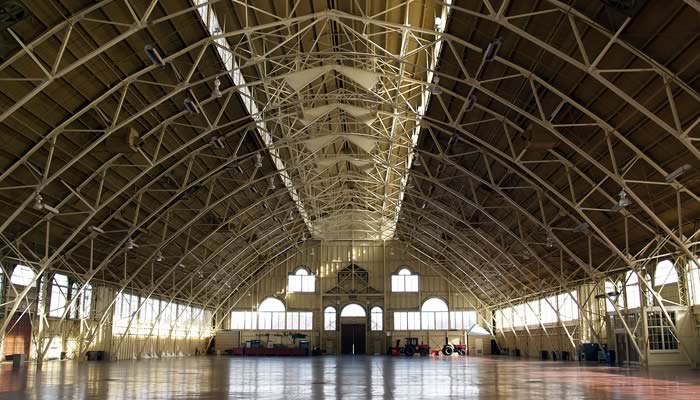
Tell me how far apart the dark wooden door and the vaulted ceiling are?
387 centimetres

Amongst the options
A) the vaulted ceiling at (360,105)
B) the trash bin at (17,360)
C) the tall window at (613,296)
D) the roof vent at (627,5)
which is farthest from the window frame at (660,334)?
the trash bin at (17,360)

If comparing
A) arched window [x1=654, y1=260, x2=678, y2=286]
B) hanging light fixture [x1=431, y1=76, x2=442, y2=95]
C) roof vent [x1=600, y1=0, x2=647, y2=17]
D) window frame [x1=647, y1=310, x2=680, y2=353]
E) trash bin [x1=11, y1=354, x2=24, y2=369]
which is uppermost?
hanging light fixture [x1=431, y1=76, x2=442, y2=95]

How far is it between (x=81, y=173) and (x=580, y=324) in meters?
32.5

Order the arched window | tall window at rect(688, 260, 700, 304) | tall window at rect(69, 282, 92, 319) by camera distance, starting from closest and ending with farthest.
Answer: tall window at rect(688, 260, 700, 304), the arched window, tall window at rect(69, 282, 92, 319)

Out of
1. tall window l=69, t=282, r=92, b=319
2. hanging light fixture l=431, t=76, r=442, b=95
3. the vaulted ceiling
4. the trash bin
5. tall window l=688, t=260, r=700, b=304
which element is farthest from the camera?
tall window l=69, t=282, r=92, b=319

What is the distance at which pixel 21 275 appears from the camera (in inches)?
1321

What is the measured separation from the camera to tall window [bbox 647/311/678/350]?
3112 centimetres

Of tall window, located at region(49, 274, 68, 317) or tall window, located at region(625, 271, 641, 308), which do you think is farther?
tall window, located at region(49, 274, 68, 317)

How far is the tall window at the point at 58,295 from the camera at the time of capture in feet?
123

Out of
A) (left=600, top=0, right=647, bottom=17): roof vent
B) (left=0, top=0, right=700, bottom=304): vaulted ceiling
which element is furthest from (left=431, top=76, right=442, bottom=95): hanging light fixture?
(left=600, top=0, right=647, bottom=17): roof vent

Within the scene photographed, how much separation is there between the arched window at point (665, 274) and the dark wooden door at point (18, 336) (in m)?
33.7

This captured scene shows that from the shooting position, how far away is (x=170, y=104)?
28375mm

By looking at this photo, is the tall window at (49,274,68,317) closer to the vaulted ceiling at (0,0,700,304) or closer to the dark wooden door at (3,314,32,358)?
the vaulted ceiling at (0,0,700,304)

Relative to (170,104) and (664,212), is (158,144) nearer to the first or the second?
(170,104)
